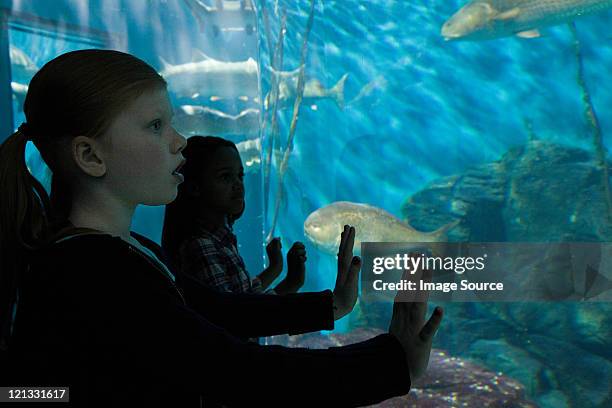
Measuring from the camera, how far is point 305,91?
5.41 meters

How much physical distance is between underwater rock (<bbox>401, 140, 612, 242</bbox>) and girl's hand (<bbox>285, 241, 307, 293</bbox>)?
4784mm

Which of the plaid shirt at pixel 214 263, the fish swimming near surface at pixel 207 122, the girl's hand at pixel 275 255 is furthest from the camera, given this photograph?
the fish swimming near surface at pixel 207 122

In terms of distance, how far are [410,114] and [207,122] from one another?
17.6 feet

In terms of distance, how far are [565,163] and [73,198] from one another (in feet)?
20.9

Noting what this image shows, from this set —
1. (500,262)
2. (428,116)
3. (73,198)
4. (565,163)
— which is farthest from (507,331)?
(73,198)

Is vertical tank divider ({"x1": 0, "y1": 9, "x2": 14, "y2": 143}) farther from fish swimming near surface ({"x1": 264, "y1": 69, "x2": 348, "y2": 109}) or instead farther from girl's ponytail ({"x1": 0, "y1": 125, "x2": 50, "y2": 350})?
fish swimming near surface ({"x1": 264, "y1": 69, "x2": 348, "y2": 109})

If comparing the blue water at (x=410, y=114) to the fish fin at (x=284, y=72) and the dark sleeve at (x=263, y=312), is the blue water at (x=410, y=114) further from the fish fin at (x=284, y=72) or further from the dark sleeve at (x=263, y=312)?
the dark sleeve at (x=263, y=312)

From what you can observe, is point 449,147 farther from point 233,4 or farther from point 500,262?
point 233,4

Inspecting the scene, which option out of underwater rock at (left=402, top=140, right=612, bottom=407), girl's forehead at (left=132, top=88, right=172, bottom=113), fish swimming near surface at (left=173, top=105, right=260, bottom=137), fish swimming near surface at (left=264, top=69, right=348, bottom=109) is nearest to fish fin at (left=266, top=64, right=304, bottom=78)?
fish swimming near surface at (left=264, top=69, right=348, bottom=109)

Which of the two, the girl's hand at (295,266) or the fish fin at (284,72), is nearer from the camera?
the girl's hand at (295,266)

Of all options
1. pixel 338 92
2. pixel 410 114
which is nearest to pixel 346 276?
pixel 338 92

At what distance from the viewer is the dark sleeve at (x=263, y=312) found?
1.07 metres

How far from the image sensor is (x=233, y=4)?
13.7 ft

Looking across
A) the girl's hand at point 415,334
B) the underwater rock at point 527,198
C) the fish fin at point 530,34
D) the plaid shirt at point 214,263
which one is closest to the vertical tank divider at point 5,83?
the plaid shirt at point 214,263
